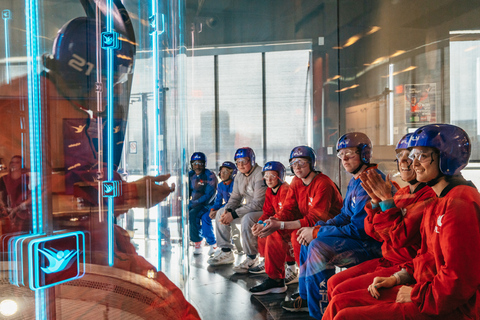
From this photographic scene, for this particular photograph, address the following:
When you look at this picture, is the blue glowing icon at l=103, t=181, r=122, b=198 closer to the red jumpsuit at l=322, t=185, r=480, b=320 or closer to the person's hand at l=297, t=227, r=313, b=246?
the red jumpsuit at l=322, t=185, r=480, b=320

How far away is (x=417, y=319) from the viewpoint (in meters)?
1.54

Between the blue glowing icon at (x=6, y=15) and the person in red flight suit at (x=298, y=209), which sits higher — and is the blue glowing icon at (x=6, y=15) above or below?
above

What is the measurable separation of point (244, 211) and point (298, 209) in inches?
43.1

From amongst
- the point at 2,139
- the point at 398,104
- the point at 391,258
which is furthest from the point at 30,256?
the point at 398,104

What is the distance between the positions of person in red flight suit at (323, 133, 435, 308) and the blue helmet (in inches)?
5.4

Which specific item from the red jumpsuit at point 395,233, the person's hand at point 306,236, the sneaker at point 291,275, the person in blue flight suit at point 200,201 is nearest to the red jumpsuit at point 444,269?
the red jumpsuit at point 395,233

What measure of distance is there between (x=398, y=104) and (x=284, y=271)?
6.07 feet

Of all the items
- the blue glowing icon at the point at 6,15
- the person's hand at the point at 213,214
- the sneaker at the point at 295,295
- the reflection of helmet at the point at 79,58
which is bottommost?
the sneaker at the point at 295,295

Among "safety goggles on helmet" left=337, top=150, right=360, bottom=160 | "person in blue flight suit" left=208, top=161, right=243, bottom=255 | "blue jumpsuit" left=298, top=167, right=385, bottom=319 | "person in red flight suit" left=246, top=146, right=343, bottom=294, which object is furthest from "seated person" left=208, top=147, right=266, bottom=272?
"safety goggles on helmet" left=337, top=150, right=360, bottom=160

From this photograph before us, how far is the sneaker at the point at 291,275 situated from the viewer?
358 centimetres

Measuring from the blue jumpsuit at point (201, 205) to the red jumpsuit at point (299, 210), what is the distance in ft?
6.36

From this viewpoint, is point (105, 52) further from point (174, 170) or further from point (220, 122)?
point (220, 122)

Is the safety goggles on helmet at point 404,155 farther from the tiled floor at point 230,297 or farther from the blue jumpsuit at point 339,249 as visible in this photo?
the tiled floor at point 230,297

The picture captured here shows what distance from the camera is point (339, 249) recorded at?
251 cm
